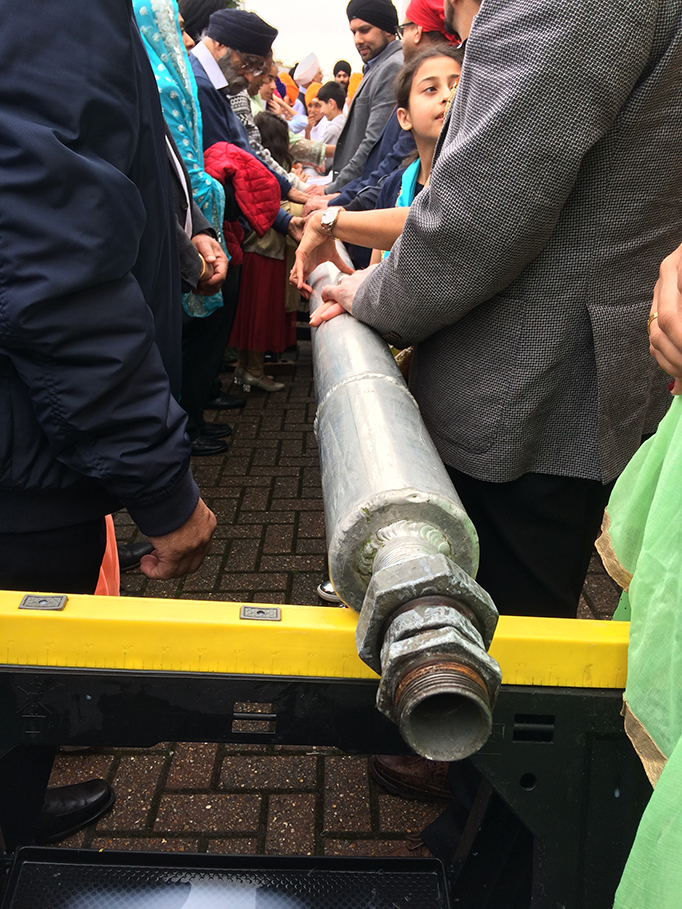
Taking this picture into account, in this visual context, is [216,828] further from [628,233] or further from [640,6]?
[640,6]

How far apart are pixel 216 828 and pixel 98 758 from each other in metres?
0.54

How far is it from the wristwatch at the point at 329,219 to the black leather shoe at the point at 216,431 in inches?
116

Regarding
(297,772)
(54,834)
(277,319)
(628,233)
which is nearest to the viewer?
(628,233)

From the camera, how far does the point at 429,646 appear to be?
2.62 feet

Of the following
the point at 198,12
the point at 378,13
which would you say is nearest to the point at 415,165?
the point at 198,12

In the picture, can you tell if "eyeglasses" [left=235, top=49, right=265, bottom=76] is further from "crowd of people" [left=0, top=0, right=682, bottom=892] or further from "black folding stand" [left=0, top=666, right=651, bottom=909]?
"black folding stand" [left=0, top=666, right=651, bottom=909]

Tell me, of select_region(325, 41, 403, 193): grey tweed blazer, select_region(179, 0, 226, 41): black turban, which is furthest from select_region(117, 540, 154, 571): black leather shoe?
select_region(179, 0, 226, 41): black turban

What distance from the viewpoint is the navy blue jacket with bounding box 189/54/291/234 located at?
452 cm

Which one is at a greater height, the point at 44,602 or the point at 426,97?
the point at 426,97

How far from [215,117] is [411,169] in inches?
95.1

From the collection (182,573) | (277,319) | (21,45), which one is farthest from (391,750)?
(277,319)

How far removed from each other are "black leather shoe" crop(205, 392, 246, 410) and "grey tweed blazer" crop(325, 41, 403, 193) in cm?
180

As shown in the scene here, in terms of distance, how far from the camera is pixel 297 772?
2.46 m

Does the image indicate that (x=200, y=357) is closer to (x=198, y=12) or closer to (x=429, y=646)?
(x=198, y=12)
